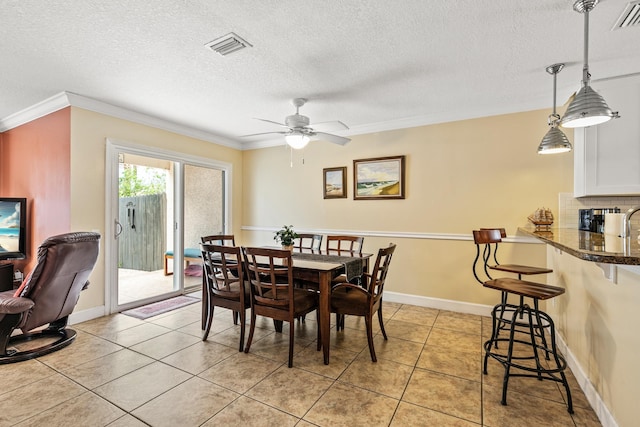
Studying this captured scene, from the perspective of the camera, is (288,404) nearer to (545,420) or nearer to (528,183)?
(545,420)

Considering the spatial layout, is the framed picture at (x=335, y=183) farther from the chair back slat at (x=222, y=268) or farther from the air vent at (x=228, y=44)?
the air vent at (x=228, y=44)

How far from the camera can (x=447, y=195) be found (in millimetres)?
3811

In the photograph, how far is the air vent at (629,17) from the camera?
1.79 metres

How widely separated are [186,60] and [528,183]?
12.2 feet

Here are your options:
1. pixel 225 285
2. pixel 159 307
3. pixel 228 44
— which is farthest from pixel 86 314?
pixel 228 44

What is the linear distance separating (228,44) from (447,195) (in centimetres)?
299

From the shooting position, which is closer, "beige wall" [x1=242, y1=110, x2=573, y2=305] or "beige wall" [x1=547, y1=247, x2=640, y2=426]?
"beige wall" [x1=547, y1=247, x2=640, y2=426]

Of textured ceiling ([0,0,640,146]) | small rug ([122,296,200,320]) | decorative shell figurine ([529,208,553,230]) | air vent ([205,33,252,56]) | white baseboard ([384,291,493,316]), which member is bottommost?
small rug ([122,296,200,320])

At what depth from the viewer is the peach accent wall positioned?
3326 mm

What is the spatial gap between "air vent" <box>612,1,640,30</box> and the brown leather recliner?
4299 millimetres

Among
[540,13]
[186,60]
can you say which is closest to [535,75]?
[540,13]

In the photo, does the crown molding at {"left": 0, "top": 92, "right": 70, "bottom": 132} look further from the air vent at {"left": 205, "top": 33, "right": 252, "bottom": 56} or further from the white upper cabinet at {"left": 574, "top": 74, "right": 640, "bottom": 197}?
the white upper cabinet at {"left": 574, "top": 74, "right": 640, "bottom": 197}

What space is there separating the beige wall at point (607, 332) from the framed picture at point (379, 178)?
6.66ft

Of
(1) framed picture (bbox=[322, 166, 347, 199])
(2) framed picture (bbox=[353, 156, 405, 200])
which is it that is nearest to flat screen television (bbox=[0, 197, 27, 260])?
(1) framed picture (bbox=[322, 166, 347, 199])
